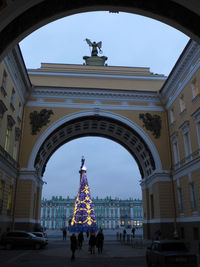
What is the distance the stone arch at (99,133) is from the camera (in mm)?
30281

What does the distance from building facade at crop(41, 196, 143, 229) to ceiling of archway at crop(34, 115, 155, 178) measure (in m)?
99.6

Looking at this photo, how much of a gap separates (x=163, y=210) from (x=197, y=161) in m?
7.96

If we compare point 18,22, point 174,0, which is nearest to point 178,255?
point 174,0

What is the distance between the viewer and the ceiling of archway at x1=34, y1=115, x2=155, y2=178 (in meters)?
31.6

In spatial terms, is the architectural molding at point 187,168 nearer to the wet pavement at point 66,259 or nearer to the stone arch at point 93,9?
the wet pavement at point 66,259

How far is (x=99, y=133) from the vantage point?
122ft

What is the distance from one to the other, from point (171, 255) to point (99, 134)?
27839mm

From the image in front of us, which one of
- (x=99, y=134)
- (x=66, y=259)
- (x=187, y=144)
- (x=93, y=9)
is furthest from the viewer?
(x=99, y=134)

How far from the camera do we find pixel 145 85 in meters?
34.4

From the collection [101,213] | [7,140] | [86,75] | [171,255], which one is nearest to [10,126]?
[7,140]

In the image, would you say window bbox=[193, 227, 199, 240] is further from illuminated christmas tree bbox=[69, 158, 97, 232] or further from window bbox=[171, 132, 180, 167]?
illuminated christmas tree bbox=[69, 158, 97, 232]

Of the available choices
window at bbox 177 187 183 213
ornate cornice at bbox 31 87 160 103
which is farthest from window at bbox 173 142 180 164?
ornate cornice at bbox 31 87 160 103

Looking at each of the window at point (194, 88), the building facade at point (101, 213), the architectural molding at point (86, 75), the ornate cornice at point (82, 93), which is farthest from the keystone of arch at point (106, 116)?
the building facade at point (101, 213)

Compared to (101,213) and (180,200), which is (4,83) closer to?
(180,200)
